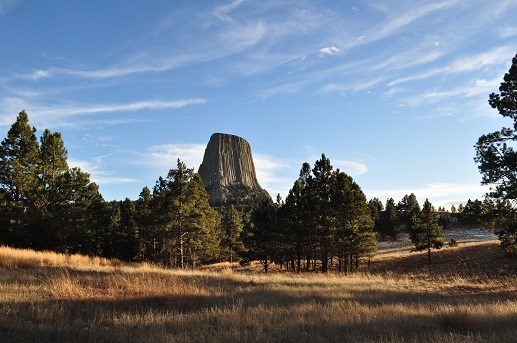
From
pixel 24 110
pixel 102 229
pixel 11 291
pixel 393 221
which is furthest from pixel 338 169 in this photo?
pixel 393 221

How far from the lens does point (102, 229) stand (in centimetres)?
5831

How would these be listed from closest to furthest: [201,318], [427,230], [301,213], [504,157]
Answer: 1. [201,318]
2. [504,157]
3. [301,213]
4. [427,230]

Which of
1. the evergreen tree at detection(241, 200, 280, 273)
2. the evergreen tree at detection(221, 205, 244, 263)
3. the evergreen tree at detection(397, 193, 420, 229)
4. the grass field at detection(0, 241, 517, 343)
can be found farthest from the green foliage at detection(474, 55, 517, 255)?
the evergreen tree at detection(397, 193, 420, 229)

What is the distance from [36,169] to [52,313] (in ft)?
110

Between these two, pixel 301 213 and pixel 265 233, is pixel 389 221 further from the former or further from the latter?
pixel 301 213

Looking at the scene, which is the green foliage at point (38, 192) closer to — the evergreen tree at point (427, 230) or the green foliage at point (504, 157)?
the green foliage at point (504, 157)

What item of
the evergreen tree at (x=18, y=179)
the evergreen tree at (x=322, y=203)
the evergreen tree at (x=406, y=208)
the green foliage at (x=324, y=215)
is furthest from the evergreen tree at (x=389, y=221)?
the evergreen tree at (x=18, y=179)

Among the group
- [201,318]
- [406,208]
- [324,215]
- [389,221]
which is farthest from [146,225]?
[406,208]

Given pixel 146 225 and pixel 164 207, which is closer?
pixel 164 207

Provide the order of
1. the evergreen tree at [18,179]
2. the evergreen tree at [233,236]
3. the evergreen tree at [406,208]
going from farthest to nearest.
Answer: the evergreen tree at [406,208]
the evergreen tree at [233,236]
the evergreen tree at [18,179]

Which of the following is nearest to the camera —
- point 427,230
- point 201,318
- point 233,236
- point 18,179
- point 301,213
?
point 201,318

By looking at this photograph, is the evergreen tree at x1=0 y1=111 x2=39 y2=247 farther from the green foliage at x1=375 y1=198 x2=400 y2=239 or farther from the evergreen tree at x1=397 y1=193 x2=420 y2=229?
the evergreen tree at x1=397 y1=193 x2=420 y2=229

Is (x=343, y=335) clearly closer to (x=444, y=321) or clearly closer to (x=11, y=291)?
(x=444, y=321)

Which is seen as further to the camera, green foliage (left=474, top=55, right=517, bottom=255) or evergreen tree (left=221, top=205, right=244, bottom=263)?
evergreen tree (left=221, top=205, right=244, bottom=263)
